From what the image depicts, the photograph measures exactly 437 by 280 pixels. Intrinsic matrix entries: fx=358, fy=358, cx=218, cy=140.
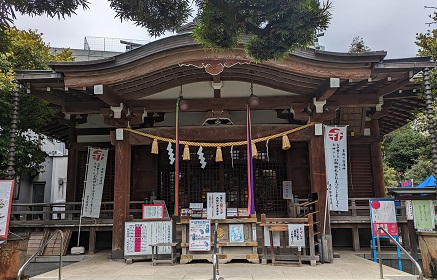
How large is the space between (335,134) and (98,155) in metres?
6.92

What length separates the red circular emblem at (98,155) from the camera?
10884mm

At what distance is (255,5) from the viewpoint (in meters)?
3.48

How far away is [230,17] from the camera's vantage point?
3.58 m

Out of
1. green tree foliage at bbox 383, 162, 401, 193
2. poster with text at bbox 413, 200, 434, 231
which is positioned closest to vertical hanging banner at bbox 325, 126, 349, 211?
poster with text at bbox 413, 200, 434, 231

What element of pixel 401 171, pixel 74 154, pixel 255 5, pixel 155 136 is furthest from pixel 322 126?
pixel 401 171

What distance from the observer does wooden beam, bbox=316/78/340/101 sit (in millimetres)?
8016

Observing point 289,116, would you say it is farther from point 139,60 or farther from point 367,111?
point 139,60

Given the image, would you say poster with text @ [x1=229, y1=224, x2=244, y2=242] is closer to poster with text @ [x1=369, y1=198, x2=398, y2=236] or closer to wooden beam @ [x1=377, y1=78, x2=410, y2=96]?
poster with text @ [x1=369, y1=198, x2=398, y2=236]

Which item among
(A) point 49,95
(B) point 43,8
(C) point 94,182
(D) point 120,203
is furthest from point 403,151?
(B) point 43,8

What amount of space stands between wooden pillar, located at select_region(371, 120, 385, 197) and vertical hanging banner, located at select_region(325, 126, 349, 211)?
2827mm

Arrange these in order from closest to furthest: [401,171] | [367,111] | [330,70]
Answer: [330,70] → [367,111] → [401,171]

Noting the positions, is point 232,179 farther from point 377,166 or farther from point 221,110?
point 377,166

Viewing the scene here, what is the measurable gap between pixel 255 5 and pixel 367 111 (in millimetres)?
8974

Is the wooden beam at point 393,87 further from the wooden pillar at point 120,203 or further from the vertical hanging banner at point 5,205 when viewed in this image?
the vertical hanging banner at point 5,205
